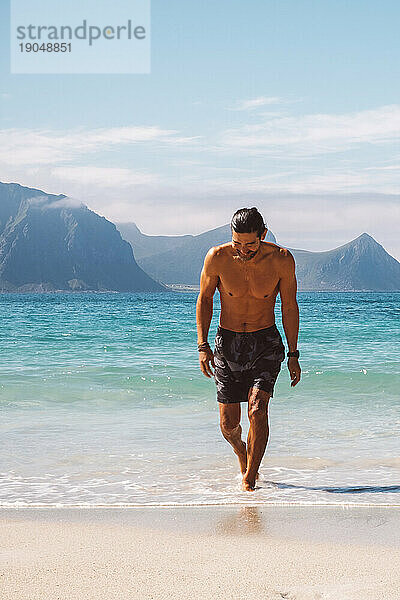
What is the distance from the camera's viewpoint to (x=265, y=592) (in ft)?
10.1

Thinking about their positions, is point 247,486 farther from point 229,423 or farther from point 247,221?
point 247,221

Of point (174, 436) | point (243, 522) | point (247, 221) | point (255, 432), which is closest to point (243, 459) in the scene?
point (255, 432)

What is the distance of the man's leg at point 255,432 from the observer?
486cm

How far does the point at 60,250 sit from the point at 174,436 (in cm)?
17445

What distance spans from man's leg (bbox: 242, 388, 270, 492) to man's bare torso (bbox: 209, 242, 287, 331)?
45 cm

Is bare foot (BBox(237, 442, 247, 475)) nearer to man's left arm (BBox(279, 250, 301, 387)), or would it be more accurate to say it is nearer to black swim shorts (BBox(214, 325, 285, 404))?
black swim shorts (BBox(214, 325, 285, 404))

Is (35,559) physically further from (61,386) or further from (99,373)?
(99,373)

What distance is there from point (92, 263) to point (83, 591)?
177 metres

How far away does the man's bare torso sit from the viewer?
4828 millimetres

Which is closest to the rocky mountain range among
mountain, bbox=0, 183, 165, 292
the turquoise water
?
mountain, bbox=0, 183, 165, 292

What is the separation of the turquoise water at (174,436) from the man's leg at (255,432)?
11 cm

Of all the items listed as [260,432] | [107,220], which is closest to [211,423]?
[260,432]

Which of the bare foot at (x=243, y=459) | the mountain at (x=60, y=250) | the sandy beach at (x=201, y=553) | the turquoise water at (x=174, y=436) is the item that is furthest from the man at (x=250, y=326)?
the mountain at (x=60, y=250)

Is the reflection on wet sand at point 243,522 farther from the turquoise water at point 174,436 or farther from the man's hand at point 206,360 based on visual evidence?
the man's hand at point 206,360
